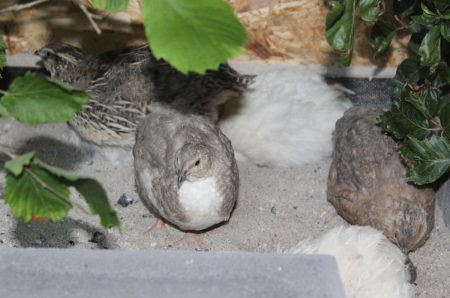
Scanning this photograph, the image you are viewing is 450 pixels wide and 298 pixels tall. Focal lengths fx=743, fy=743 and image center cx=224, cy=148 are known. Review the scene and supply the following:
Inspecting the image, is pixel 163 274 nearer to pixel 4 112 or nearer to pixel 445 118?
pixel 4 112

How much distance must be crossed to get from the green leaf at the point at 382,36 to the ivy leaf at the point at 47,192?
1950 millimetres

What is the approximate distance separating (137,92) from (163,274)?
1.72 m

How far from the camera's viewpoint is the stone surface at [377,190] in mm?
2992

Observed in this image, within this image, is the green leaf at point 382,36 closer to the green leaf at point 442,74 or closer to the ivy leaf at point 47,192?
the green leaf at point 442,74

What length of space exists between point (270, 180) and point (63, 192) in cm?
217

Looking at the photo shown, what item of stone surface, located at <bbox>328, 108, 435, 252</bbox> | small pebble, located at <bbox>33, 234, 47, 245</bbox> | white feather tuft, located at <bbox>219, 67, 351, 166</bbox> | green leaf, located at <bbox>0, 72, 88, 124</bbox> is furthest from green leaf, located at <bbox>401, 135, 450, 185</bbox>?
green leaf, located at <bbox>0, 72, 88, 124</bbox>

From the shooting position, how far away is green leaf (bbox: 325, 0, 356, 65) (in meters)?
2.54

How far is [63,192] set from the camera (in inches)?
56.7

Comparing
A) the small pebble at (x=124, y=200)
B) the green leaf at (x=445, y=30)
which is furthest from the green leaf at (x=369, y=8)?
the small pebble at (x=124, y=200)

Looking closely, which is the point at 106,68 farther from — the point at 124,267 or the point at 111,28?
the point at 124,267

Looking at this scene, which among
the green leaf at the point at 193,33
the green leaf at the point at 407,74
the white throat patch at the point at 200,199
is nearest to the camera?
the green leaf at the point at 193,33

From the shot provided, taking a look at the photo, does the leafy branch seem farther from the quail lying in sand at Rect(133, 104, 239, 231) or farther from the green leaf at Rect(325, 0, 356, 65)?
the quail lying in sand at Rect(133, 104, 239, 231)

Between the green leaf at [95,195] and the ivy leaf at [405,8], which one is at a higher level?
the green leaf at [95,195]

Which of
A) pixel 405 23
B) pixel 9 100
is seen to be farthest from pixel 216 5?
pixel 405 23
